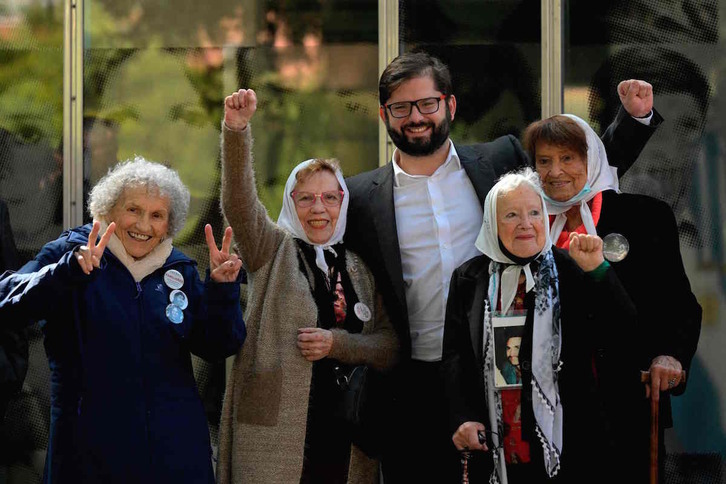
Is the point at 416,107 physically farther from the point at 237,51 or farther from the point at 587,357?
the point at 237,51

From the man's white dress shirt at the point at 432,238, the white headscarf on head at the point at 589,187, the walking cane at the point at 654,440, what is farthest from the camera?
the man's white dress shirt at the point at 432,238

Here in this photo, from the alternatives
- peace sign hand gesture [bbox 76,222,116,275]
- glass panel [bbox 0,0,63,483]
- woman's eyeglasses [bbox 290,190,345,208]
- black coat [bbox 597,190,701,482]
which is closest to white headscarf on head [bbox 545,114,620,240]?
black coat [bbox 597,190,701,482]

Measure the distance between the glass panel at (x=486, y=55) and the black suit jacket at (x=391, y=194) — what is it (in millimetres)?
973

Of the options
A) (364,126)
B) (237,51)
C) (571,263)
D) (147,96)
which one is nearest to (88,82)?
(147,96)

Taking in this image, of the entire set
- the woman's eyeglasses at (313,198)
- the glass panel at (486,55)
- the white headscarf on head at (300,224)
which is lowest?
the white headscarf on head at (300,224)

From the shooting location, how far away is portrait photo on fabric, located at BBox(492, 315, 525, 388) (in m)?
3.50

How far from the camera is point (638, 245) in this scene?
152 inches

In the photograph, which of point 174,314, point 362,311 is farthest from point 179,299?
point 362,311

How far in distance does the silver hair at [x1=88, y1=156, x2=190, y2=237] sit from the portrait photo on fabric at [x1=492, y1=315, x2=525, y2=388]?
48.4 inches

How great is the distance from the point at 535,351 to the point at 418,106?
1.16 meters

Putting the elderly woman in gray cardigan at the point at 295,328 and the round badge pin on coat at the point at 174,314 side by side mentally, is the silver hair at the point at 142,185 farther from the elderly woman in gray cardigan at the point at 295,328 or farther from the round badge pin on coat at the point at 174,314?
the round badge pin on coat at the point at 174,314

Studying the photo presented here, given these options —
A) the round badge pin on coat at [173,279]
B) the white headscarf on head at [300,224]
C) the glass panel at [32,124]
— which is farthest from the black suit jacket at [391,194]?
the glass panel at [32,124]

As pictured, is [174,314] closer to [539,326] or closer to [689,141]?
[539,326]

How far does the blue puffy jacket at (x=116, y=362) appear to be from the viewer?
336 cm
